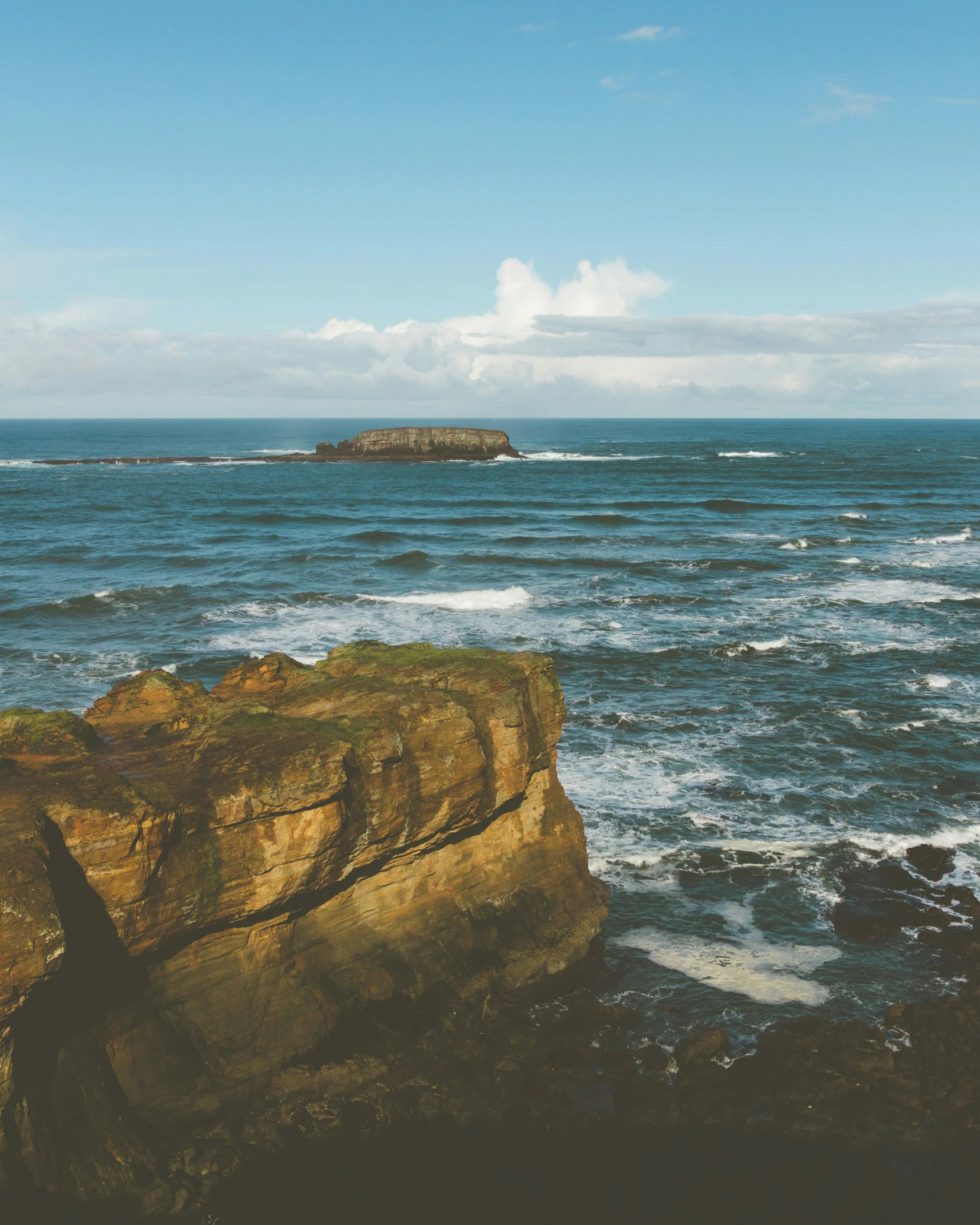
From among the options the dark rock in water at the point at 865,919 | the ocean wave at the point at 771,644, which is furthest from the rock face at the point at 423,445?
the dark rock in water at the point at 865,919

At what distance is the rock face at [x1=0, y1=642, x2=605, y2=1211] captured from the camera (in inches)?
380

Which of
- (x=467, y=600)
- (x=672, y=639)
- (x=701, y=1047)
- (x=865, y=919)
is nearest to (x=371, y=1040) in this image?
(x=701, y=1047)

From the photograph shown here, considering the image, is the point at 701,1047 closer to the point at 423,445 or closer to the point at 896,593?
the point at 896,593

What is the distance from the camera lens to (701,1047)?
498 inches

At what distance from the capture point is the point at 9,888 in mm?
8883

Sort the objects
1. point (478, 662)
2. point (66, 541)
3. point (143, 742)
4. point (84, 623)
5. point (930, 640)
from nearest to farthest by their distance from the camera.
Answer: point (143, 742) → point (478, 662) → point (930, 640) → point (84, 623) → point (66, 541)

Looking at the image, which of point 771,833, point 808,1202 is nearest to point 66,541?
point 771,833

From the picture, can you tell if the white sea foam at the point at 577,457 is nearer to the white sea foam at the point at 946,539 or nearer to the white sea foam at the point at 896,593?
the white sea foam at the point at 946,539

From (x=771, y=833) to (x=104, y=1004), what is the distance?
555 inches


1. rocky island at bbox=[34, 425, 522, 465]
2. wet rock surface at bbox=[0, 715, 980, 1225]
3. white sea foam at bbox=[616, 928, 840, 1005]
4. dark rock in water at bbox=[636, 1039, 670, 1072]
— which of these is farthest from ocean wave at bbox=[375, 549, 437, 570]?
rocky island at bbox=[34, 425, 522, 465]

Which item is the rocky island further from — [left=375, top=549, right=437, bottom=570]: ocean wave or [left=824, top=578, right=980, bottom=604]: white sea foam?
[left=824, top=578, right=980, bottom=604]: white sea foam

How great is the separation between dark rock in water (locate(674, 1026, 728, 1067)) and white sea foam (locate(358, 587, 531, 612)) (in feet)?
86.7

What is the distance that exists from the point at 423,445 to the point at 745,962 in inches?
4436

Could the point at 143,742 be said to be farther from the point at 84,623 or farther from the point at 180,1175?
the point at 84,623
